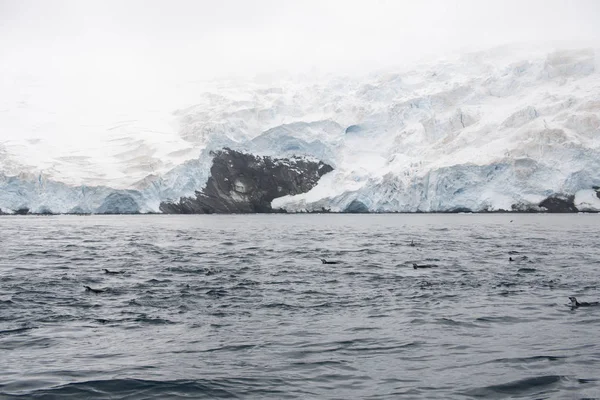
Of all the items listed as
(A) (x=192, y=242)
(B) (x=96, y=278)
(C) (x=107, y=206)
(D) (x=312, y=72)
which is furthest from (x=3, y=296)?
(D) (x=312, y=72)

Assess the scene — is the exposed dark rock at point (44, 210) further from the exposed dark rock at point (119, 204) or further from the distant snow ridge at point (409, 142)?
the exposed dark rock at point (119, 204)

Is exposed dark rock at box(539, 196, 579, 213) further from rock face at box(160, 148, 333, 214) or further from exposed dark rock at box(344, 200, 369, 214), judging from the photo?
rock face at box(160, 148, 333, 214)

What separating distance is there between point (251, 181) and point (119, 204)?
90.1 ft

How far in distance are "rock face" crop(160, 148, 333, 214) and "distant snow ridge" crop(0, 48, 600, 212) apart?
8.12ft

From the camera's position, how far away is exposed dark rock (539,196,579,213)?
2974 inches

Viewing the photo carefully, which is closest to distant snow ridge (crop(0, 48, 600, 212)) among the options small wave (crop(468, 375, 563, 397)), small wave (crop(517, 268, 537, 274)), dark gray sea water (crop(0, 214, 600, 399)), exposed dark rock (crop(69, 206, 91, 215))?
exposed dark rock (crop(69, 206, 91, 215))

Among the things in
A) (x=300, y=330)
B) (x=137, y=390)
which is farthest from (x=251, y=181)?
(x=137, y=390)

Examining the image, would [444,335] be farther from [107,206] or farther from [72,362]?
[107,206]

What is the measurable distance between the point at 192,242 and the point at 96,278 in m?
17.2

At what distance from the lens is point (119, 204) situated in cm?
8638

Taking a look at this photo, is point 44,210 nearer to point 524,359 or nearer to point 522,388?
point 524,359

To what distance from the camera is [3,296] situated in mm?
15453

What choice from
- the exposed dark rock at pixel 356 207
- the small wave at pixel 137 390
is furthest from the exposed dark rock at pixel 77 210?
the small wave at pixel 137 390

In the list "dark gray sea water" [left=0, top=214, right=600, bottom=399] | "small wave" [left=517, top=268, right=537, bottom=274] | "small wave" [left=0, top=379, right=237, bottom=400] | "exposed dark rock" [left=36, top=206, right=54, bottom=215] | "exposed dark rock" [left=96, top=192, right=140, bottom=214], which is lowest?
"small wave" [left=0, top=379, right=237, bottom=400]
